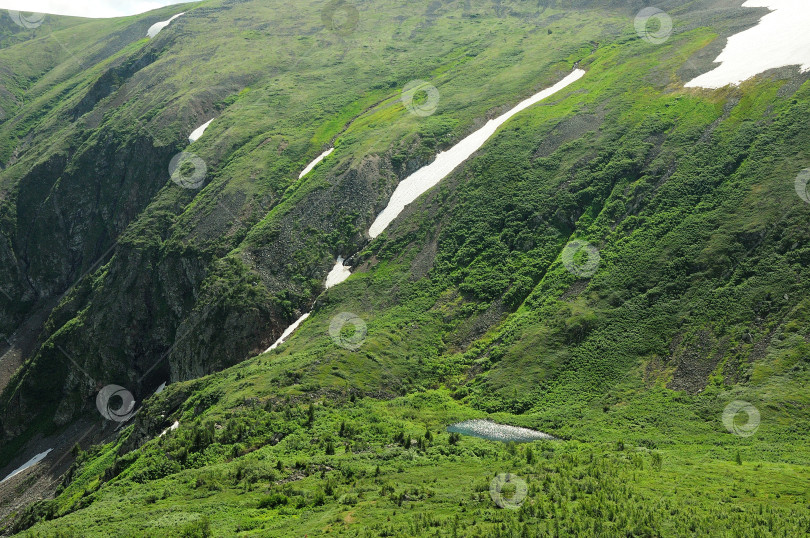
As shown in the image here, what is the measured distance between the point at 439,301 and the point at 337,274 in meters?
18.4

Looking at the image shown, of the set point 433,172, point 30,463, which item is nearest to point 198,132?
point 433,172

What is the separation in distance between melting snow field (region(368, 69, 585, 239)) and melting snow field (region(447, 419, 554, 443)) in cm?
3997

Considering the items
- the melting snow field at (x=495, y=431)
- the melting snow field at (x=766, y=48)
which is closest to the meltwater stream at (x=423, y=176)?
the melting snow field at (x=766, y=48)

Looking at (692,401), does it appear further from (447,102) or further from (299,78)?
(299,78)

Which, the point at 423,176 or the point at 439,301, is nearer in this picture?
the point at 439,301

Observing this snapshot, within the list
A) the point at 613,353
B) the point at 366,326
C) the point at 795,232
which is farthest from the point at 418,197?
the point at 795,232

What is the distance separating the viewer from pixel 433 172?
88.2 metres

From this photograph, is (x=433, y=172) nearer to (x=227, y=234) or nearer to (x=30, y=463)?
(x=227, y=234)

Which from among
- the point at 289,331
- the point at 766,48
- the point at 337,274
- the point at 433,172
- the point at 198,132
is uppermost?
the point at 198,132

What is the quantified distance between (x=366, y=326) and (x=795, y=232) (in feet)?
138

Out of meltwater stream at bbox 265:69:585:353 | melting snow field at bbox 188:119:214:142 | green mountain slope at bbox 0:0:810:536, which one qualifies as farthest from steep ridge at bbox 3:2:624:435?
melting snow field at bbox 188:119:214:142

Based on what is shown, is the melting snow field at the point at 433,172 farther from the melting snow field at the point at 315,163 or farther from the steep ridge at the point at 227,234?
the melting snow field at the point at 315,163

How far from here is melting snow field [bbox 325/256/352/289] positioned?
244 feet

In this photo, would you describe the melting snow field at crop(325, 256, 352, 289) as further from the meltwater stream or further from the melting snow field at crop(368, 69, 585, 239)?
the melting snow field at crop(368, 69, 585, 239)
